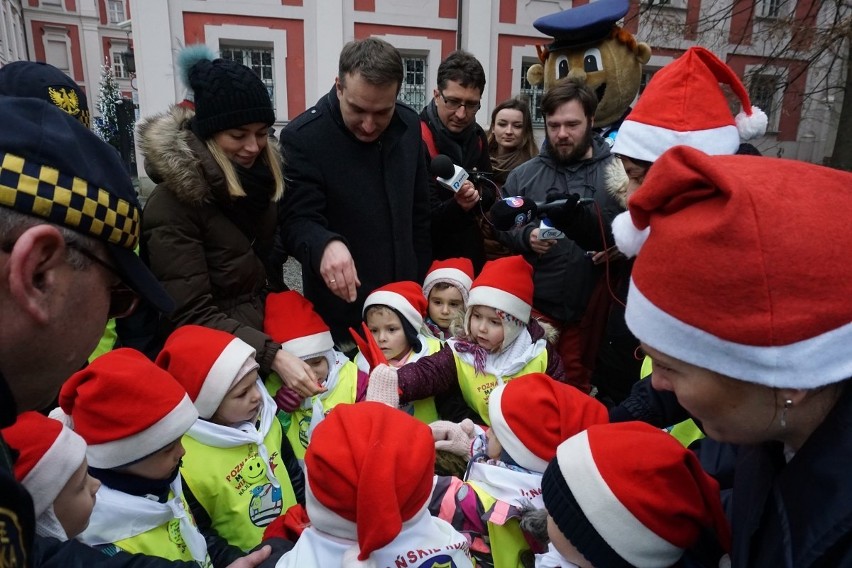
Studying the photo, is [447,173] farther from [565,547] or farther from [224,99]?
[565,547]

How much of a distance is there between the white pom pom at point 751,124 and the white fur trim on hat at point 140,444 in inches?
87.9

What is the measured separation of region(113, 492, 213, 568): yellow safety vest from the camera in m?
1.60

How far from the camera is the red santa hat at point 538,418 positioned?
1770 mm

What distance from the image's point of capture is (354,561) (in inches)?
54.4

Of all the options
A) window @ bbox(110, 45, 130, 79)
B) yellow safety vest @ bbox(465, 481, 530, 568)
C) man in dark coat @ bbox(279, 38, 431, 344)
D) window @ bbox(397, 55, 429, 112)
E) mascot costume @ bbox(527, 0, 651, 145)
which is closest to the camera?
yellow safety vest @ bbox(465, 481, 530, 568)

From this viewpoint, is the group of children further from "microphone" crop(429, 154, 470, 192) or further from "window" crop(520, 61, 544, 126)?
"window" crop(520, 61, 544, 126)

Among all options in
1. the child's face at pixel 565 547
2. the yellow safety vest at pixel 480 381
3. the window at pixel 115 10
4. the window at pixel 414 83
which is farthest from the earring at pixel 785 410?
the window at pixel 115 10

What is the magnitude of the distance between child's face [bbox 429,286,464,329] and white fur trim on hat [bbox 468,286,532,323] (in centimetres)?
34

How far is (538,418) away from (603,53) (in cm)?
295

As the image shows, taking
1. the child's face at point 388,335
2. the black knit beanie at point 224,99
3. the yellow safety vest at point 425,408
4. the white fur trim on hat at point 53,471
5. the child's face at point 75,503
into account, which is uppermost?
the black knit beanie at point 224,99

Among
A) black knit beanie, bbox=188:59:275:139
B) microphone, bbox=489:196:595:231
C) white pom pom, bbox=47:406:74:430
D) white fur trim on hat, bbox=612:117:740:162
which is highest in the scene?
black knit beanie, bbox=188:59:275:139

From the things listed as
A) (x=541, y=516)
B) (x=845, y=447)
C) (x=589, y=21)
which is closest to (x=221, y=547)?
(x=541, y=516)

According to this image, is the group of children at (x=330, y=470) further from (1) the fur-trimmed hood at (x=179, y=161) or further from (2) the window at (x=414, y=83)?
(2) the window at (x=414, y=83)

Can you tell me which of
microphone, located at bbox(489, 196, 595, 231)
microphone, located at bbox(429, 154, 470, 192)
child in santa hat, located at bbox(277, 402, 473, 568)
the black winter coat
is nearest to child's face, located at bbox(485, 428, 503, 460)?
child in santa hat, located at bbox(277, 402, 473, 568)
